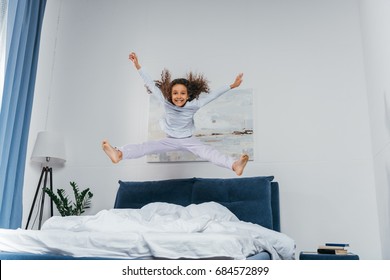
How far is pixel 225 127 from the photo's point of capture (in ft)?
14.2

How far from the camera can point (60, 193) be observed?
428cm

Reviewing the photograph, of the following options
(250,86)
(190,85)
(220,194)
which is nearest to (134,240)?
(220,194)

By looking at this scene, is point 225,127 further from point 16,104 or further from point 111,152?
point 16,104

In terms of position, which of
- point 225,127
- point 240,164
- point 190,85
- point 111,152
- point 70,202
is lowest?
point 70,202

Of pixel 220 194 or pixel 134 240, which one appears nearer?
pixel 134 240

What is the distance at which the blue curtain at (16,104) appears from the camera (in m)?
3.82

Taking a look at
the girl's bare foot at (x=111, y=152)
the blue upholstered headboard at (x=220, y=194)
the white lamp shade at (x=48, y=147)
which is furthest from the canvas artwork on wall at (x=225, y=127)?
the white lamp shade at (x=48, y=147)

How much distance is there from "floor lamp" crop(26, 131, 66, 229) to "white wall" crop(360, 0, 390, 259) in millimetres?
3187

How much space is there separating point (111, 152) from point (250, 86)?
1.68 meters

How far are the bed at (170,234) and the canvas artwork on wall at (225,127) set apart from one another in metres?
0.50

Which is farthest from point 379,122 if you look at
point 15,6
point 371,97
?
point 15,6
